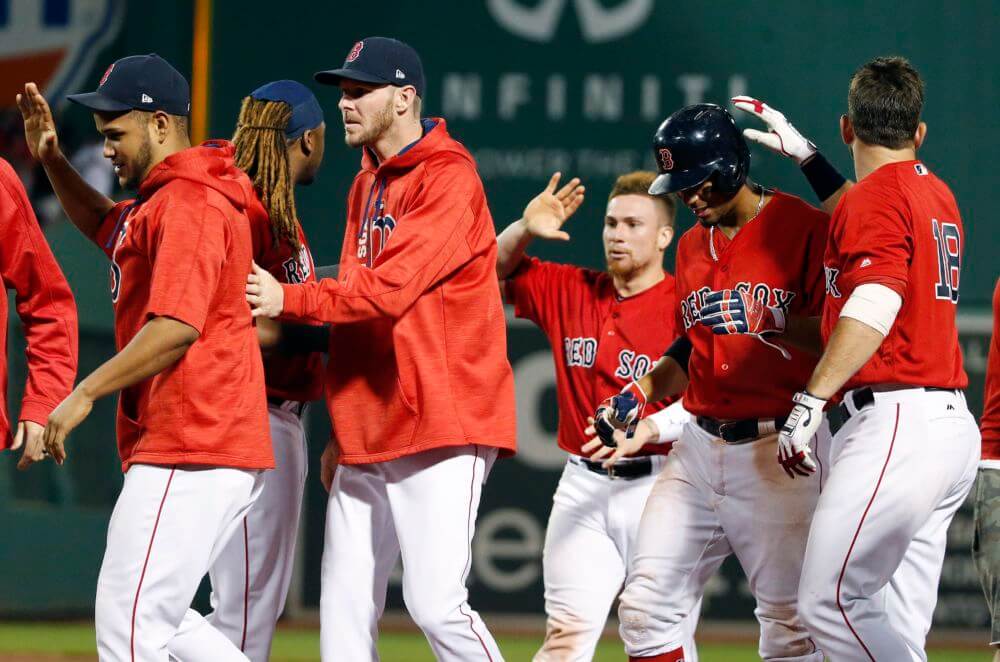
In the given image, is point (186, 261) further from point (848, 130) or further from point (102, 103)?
point (848, 130)

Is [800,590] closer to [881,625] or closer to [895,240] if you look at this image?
[881,625]

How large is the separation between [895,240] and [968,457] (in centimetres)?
61

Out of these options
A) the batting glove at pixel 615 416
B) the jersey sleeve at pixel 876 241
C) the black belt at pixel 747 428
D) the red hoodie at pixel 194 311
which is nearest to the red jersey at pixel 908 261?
the jersey sleeve at pixel 876 241

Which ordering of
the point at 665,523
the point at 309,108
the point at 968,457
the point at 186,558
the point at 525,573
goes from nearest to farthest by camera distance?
the point at 186,558
the point at 968,457
the point at 665,523
the point at 309,108
the point at 525,573

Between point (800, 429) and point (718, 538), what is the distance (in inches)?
31.1

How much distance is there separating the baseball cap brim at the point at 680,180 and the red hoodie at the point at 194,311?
4.05ft

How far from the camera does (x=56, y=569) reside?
7223mm

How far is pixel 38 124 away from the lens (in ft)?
12.7

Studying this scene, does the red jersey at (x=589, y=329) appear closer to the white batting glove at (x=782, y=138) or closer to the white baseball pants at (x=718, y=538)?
the white baseball pants at (x=718, y=538)

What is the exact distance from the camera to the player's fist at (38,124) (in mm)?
3824

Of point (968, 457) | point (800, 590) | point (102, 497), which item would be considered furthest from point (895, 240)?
point (102, 497)

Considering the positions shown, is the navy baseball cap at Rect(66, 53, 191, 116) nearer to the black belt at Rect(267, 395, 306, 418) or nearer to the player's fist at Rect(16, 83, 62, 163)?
the player's fist at Rect(16, 83, 62, 163)

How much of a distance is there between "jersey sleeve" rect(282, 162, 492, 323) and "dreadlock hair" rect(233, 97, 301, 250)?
35 centimetres

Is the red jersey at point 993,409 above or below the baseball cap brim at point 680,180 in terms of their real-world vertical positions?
below
